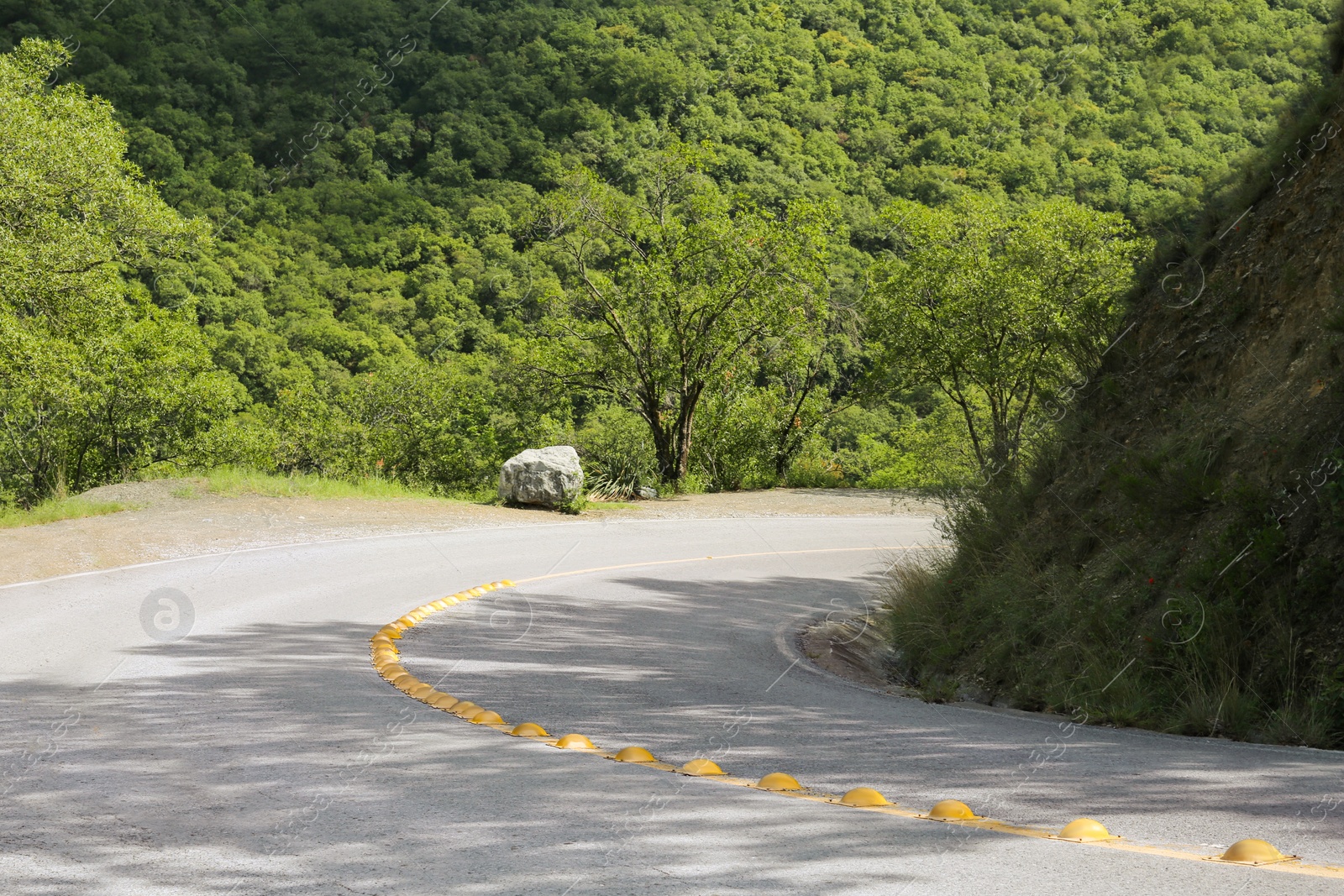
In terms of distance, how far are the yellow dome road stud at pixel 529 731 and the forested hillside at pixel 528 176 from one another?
7947 mm

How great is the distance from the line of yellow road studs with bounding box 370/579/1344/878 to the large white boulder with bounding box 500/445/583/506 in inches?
520

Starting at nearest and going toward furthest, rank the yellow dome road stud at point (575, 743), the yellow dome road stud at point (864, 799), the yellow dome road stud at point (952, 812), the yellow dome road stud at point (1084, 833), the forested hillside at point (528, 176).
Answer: the yellow dome road stud at point (1084, 833) → the yellow dome road stud at point (952, 812) → the yellow dome road stud at point (864, 799) → the yellow dome road stud at point (575, 743) → the forested hillside at point (528, 176)

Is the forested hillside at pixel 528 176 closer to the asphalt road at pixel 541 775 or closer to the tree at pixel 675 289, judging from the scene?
the tree at pixel 675 289

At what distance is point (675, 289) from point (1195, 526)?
59.4 feet

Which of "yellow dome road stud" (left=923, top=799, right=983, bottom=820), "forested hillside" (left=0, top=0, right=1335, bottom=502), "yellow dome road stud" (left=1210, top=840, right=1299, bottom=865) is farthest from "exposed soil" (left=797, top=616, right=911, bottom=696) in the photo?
"yellow dome road stud" (left=1210, top=840, right=1299, bottom=865)

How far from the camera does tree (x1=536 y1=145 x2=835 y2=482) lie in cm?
2530

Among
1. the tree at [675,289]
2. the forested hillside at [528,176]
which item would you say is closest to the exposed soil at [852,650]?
the forested hillside at [528,176]

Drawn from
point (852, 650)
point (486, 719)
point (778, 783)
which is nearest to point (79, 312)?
point (852, 650)

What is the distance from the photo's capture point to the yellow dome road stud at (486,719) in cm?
609

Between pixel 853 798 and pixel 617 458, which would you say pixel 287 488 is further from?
pixel 853 798

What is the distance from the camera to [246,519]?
17.3 meters

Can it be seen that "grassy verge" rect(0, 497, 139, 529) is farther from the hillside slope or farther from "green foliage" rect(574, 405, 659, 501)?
the hillside slope

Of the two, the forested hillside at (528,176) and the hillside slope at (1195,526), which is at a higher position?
the forested hillside at (528,176)

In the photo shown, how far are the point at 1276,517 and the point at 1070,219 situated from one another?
19894mm
